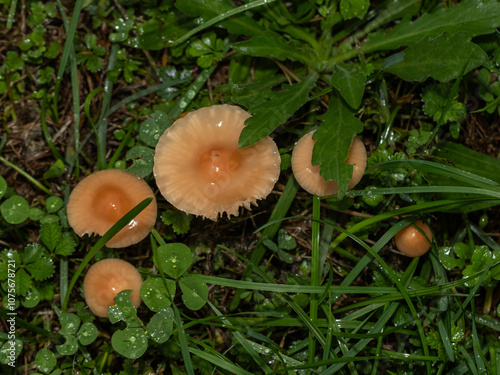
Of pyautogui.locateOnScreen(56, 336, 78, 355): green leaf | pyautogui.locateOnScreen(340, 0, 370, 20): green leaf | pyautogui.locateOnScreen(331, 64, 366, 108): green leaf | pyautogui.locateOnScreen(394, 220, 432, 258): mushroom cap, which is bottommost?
pyautogui.locateOnScreen(56, 336, 78, 355): green leaf

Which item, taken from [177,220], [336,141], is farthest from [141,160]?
[336,141]

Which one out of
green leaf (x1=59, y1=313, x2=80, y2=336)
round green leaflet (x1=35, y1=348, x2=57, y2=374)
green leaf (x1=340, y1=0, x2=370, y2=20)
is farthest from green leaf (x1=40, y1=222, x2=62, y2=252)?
green leaf (x1=340, y1=0, x2=370, y2=20)

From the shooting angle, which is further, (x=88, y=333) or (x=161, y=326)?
(x=88, y=333)

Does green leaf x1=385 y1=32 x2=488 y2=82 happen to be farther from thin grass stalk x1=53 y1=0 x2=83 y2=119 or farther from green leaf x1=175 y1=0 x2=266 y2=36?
thin grass stalk x1=53 y1=0 x2=83 y2=119

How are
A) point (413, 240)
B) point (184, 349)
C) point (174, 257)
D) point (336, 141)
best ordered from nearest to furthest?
point (184, 349), point (336, 141), point (174, 257), point (413, 240)

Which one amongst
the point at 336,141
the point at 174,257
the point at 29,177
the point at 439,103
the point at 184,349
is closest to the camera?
the point at 184,349

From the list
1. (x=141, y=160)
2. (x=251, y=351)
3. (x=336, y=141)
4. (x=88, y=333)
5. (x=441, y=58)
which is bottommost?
(x=88, y=333)

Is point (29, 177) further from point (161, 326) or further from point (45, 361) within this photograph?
point (161, 326)
